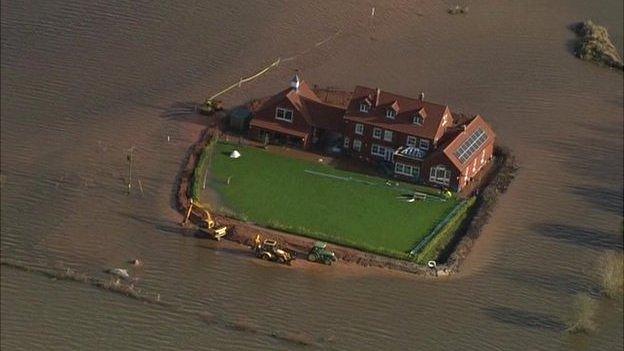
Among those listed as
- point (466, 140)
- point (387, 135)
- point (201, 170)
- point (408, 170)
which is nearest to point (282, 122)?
point (387, 135)

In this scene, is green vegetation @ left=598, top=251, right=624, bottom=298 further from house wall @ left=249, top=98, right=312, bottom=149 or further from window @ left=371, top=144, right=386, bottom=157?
house wall @ left=249, top=98, right=312, bottom=149

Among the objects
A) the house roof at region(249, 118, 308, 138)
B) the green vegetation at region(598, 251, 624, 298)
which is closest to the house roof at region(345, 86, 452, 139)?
the house roof at region(249, 118, 308, 138)

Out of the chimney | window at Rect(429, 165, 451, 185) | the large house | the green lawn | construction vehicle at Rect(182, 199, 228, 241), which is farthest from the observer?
the chimney

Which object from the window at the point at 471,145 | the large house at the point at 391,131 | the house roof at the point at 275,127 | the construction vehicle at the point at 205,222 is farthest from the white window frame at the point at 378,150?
the construction vehicle at the point at 205,222

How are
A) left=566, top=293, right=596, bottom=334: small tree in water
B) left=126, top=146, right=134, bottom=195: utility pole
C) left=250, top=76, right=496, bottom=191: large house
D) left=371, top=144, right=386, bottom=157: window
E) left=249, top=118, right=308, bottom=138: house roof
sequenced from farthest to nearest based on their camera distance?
left=249, top=118, right=308, bottom=138: house roof
left=371, top=144, right=386, bottom=157: window
left=250, top=76, right=496, bottom=191: large house
left=126, top=146, right=134, bottom=195: utility pole
left=566, top=293, right=596, bottom=334: small tree in water

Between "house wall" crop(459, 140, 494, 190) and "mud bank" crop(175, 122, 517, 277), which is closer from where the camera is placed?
"mud bank" crop(175, 122, 517, 277)

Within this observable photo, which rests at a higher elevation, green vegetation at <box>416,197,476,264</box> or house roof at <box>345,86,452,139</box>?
house roof at <box>345,86,452,139</box>
